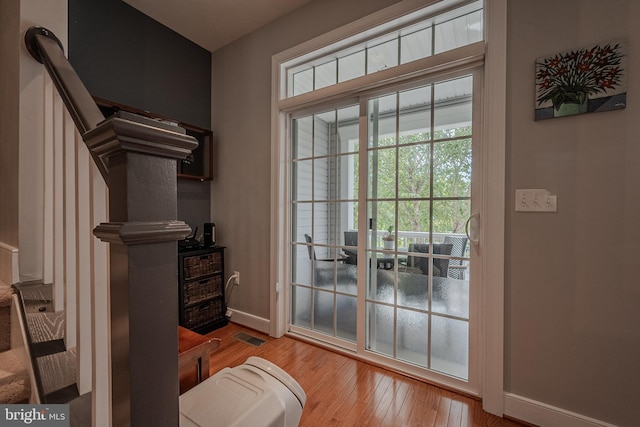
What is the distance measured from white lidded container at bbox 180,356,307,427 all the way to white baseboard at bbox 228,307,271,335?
67.4 inches

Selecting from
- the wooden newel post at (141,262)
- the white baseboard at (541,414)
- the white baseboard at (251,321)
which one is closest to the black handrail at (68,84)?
the wooden newel post at (141,262)

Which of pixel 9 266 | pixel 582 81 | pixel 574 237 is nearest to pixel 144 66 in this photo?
pixel 9 266

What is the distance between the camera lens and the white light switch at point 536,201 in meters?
1.41

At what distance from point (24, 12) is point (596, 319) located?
2.96 metres

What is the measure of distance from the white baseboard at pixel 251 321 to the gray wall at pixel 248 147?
1.8 inches

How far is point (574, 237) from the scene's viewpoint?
1366 millimetres

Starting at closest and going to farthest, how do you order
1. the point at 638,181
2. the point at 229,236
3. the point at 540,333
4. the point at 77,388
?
the point at 77,388, the point at 638,181, the point at 540,333, the point at 229,236

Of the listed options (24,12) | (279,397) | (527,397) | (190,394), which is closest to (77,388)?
(190,394)

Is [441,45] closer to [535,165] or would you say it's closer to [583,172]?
[535,165]

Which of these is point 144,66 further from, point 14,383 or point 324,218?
point 14,383

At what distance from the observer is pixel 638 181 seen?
1.23m

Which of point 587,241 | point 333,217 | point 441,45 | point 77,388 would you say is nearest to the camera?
point 77,388

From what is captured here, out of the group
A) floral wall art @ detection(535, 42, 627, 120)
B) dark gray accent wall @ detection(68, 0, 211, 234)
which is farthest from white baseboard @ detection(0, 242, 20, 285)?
floral wall art @ detection(535, 42, 627, 120)

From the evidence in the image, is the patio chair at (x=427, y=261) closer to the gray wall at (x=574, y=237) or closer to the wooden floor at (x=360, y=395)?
the gray wall at (x=574, y=237)
